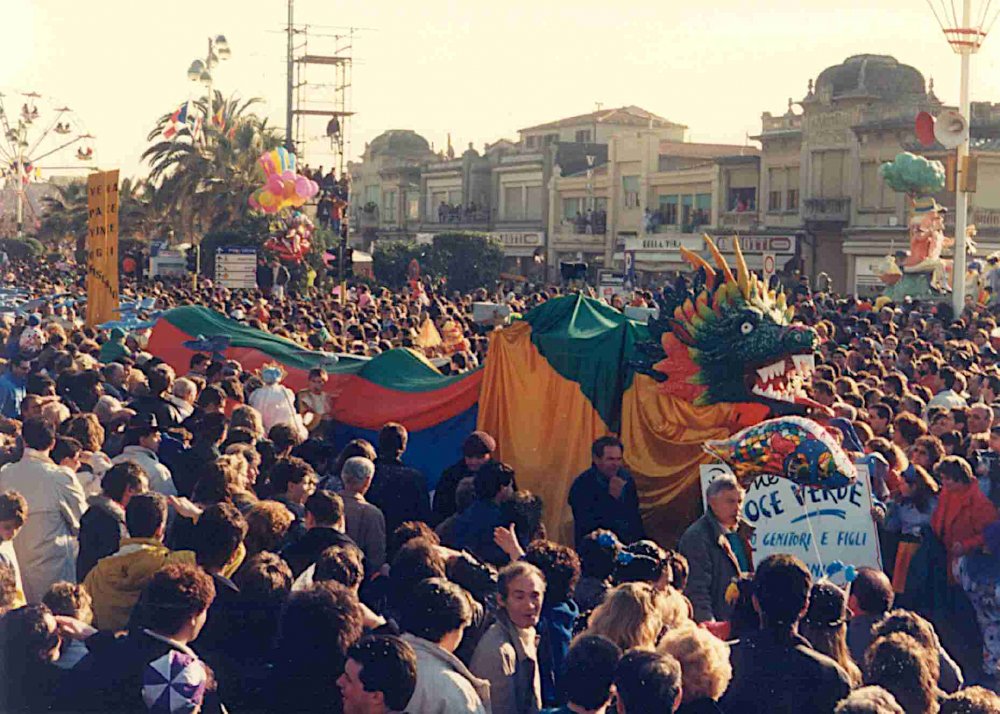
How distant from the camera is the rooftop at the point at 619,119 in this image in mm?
65062

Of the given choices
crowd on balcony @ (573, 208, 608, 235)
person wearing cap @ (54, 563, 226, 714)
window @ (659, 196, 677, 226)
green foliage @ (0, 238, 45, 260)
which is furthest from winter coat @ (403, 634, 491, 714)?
green foliage @ (0, 238, 45, 260)

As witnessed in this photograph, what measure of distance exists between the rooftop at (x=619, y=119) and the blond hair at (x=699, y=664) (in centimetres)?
6108

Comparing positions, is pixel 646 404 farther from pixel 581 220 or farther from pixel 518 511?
pixel 581 220

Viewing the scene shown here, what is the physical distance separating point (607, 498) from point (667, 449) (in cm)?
152

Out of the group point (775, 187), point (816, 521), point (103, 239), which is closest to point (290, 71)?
point (775, 187)

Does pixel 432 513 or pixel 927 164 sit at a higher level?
pixel 927 164

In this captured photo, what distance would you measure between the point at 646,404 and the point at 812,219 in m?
35.4

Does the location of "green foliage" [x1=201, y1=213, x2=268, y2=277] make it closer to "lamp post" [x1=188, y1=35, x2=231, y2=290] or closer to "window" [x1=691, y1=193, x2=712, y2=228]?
"lamp post" [x1=188, y1=35, x2=231, y2=290]

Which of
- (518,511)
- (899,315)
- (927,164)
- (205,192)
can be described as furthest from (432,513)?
(205,192)

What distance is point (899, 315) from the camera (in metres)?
22.1

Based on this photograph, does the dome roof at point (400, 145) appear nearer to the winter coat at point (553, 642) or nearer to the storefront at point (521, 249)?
the storefront at point (521, 249)

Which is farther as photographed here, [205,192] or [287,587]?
[205,192]

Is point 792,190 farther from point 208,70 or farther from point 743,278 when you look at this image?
point 743,278

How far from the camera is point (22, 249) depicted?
57.8 m
